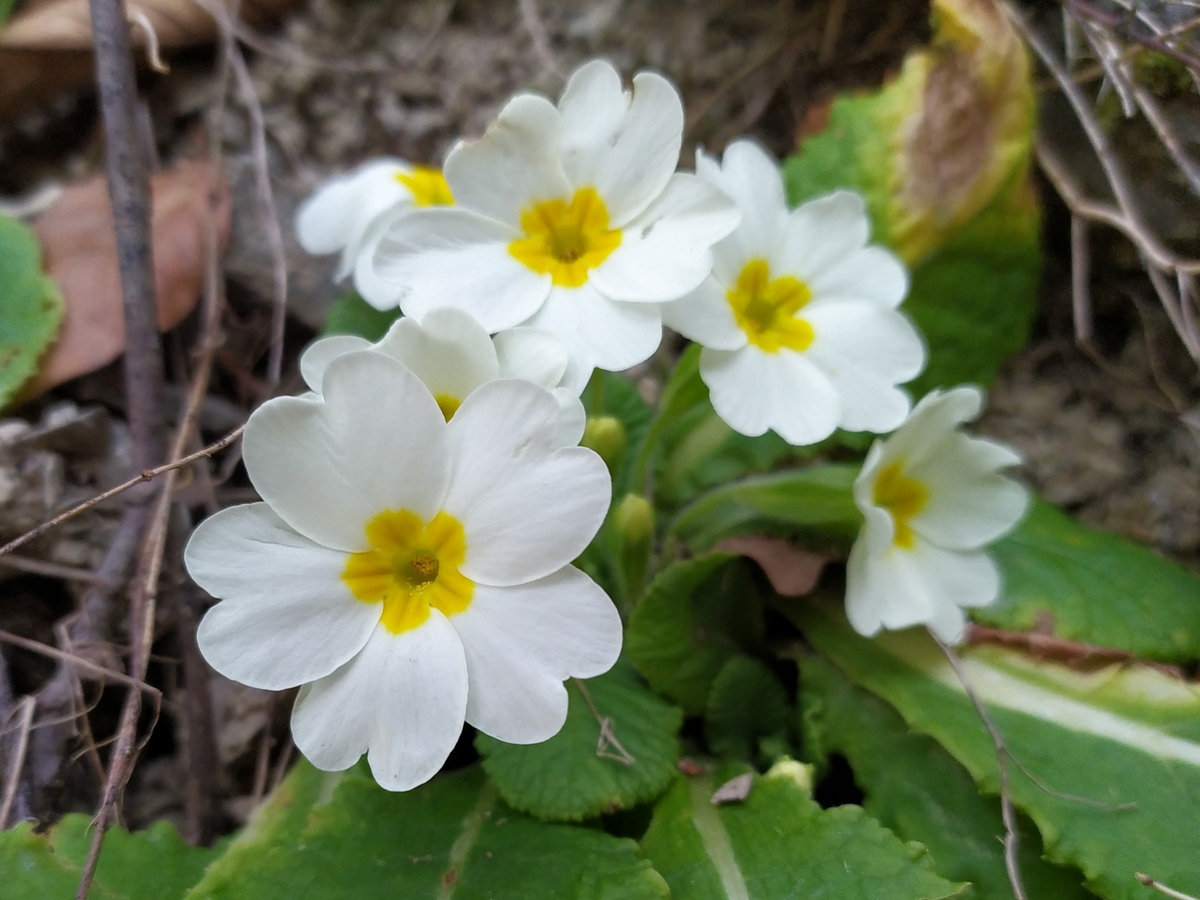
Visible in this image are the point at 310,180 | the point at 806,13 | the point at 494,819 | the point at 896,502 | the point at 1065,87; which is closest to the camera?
the point at 494,819

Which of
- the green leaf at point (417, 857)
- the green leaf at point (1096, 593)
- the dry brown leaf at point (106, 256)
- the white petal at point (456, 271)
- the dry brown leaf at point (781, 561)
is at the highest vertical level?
the white petal at point (456, 271)

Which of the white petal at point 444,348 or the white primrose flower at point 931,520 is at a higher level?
the white petal at point 444,348

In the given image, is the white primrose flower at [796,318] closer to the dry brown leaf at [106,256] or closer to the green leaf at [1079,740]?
the green leaf at [1079,740]

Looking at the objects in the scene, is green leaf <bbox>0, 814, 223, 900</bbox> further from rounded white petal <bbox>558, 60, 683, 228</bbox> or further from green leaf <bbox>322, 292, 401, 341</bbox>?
rounded white petal <bbox>558, 60, 683, 228</bbox>

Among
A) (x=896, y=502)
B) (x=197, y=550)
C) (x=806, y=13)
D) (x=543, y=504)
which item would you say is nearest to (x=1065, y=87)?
(x=806, y=13)

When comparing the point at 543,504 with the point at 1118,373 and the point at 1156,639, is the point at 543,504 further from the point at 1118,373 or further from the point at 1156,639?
the point at 1118,373

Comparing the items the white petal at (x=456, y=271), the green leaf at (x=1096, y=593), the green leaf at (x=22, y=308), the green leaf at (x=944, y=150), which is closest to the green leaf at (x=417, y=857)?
the white petal at (x=456, y=271)

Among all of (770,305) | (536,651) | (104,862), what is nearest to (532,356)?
(536,651)
